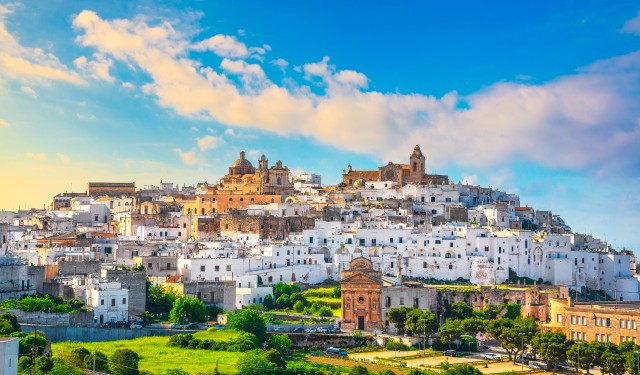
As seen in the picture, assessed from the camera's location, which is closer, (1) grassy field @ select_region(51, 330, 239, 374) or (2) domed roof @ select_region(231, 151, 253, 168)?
(1) grassy field @ select_region(51, 330, 239, 374)

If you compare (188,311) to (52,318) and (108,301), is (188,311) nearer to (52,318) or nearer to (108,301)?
(108,301)

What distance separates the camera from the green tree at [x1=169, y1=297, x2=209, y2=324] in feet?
160

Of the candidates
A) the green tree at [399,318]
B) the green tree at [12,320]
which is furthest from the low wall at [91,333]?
the green tree at [399,318]

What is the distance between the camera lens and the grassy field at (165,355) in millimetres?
38594

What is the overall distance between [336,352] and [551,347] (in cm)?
1046

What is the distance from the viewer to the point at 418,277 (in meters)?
59.3

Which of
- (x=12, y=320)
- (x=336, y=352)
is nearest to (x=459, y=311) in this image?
(x=336, y=352)

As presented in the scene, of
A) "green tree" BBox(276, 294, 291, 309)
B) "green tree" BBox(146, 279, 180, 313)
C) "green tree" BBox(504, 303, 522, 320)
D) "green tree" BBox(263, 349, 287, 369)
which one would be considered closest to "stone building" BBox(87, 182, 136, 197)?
"green tree" BBox(146, 279, 180, 313)

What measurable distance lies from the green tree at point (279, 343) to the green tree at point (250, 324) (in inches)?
29.8

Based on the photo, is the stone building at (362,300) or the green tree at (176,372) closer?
the green tree at (176,372)

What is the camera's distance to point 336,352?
47062 millimetres

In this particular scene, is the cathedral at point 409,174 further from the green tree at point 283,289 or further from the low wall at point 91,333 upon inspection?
the low wall at point 91,333

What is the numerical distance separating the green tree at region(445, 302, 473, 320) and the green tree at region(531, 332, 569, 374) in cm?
687

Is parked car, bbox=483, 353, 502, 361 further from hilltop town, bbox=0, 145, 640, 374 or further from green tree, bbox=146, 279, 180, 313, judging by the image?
green tree, bbox=146, 279, 180, 313
